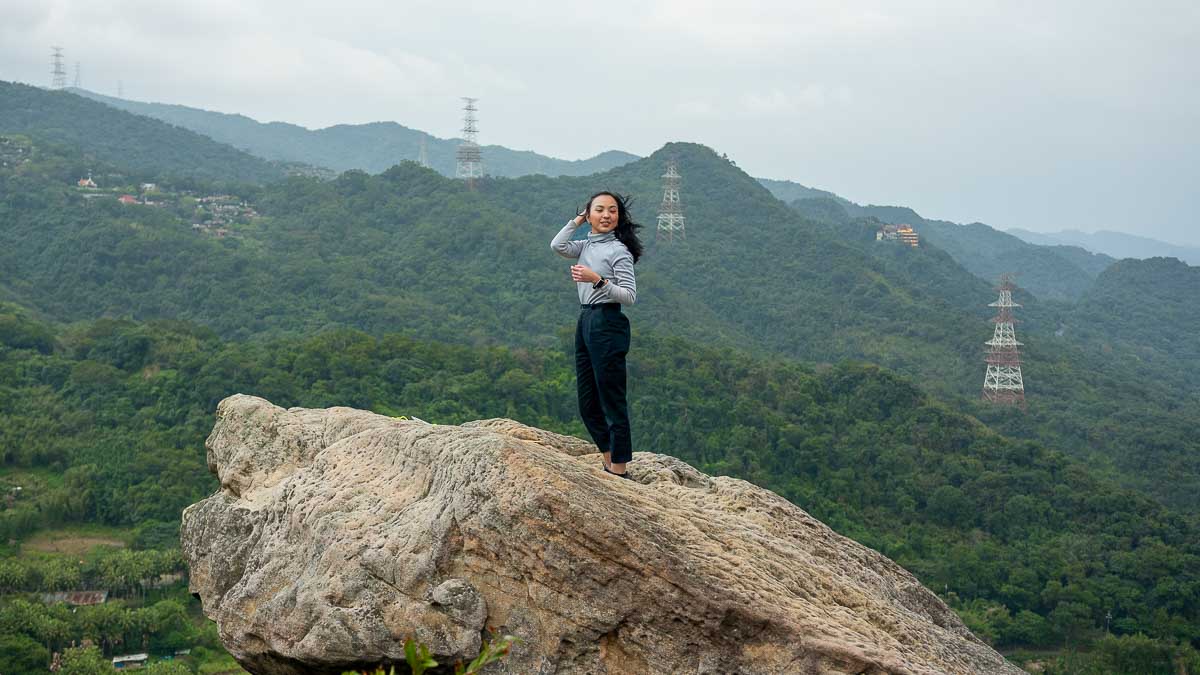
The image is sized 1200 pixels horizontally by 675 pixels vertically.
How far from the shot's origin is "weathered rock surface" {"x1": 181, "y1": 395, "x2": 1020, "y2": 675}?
4113 millimetres

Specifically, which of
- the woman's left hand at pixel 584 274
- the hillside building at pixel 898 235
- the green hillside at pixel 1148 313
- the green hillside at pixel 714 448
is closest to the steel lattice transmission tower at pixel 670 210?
the hillside building at pixel 898 235

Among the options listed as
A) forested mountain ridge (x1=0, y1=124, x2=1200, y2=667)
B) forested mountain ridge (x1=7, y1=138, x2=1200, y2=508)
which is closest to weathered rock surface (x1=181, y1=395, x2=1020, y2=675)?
forested mountain ridge (x1=0, y1=124, x2=1200, y2=667)

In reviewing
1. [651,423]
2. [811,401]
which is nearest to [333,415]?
[651,423]

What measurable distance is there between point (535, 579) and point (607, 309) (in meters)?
1.49

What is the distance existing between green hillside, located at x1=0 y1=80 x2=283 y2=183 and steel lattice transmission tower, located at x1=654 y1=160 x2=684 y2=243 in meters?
37.3

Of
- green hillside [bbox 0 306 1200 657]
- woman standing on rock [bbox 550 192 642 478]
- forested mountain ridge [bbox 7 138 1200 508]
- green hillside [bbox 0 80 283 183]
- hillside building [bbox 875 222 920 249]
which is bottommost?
green hillside [bbox 0 306 1200 657]

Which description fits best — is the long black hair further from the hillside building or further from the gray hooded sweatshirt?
the hillside building

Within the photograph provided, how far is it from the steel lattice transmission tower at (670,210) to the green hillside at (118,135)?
3735 centimetres

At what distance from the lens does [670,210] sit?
74.2 meters

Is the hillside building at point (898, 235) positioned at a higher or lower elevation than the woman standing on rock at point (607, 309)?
higher

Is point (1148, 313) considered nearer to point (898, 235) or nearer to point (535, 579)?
point (898, 235)

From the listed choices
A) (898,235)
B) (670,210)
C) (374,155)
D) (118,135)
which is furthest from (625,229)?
(374,155)

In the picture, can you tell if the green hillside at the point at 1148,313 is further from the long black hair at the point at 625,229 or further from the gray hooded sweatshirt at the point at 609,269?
the gray hooded sweatshirt at the point at 609,269

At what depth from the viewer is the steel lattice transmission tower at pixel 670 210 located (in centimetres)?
7212
